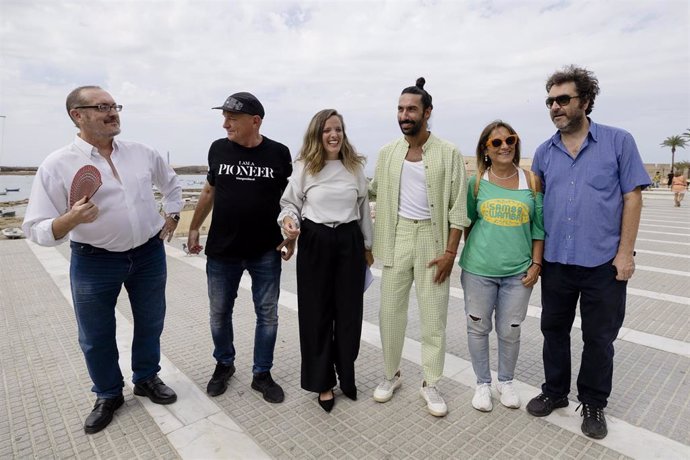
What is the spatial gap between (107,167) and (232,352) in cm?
168

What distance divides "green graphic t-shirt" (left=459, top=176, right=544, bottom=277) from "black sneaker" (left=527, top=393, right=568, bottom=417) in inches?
36.7

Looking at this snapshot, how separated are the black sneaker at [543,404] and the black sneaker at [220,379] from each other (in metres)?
2.25

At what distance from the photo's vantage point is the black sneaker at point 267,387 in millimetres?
3078

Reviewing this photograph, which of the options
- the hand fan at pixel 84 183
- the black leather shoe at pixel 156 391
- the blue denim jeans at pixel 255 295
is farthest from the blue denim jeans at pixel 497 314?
the hand fan at pixel 84 183

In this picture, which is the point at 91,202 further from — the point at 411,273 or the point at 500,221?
the point at 500,221

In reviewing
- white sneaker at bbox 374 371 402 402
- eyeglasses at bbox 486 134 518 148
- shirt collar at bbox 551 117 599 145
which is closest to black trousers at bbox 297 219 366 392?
white sneaker at bbox 374 371 402 402

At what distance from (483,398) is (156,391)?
7.80 ft

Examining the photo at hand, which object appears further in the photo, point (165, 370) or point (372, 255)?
point (165, 370)

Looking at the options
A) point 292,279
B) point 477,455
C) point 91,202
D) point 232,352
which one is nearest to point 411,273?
point 477,455

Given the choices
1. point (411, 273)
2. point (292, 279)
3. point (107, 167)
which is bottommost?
point (292, 279)

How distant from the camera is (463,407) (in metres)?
2.97

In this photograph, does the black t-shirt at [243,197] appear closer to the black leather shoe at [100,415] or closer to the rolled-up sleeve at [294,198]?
the rolled-up sleeve at [294,198]

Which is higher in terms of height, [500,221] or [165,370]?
[500,221]

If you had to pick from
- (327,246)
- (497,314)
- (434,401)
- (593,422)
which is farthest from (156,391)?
(593,422)
